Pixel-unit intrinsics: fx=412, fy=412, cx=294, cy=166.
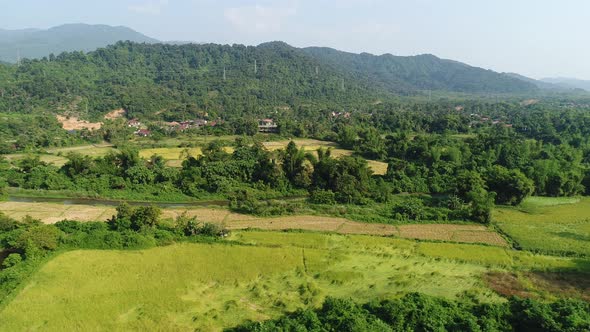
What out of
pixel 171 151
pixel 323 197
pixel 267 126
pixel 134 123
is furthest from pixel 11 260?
pixel 134 123

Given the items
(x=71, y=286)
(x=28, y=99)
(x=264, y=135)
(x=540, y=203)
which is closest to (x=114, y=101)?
(x=28, y=99)

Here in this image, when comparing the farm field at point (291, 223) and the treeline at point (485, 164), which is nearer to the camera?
the farm field at point (291, 223)

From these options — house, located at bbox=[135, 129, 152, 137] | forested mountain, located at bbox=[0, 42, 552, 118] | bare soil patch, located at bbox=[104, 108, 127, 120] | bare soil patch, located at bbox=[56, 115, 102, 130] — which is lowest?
house, located at bbox=[135, 129, 152, 137]

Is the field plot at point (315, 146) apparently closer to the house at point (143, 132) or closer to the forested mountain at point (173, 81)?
the house at point (143, 132)

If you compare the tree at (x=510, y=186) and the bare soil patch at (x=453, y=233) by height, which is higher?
the tree at (x=510, y=186)

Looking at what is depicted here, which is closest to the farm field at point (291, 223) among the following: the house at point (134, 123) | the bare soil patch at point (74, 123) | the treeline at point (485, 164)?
the treeline at point (485, 164)

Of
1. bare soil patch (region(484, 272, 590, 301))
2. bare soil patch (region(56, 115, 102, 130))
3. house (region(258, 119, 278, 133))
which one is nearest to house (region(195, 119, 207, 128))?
house (region(258, 119, 278, 133))

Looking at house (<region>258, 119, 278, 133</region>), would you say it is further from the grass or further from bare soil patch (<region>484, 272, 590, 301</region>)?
bare soil patch (<region>484, 272, 590, 301</region>)
